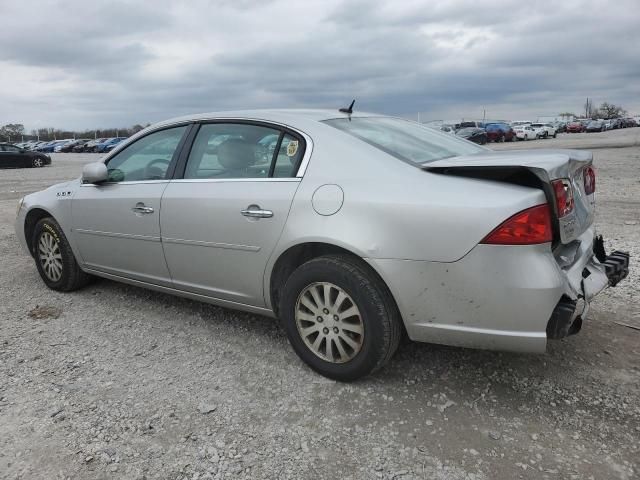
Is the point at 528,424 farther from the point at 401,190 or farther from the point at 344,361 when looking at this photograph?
the point at 401,190

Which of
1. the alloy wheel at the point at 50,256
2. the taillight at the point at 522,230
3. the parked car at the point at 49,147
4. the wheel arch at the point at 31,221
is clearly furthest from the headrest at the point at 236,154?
the parked car at the point at 49,147

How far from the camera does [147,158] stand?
4020 mm

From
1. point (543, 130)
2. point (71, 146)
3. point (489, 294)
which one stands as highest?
point (71, 146)

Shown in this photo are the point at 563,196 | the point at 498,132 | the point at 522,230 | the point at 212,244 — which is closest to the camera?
the point at 522,230

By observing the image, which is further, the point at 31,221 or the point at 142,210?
the point at 31,221

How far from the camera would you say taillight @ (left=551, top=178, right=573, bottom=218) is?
2471mm

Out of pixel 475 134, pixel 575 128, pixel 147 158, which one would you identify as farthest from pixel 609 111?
pixel 147 158

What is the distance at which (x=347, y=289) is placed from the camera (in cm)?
277

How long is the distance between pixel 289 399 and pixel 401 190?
127 cm

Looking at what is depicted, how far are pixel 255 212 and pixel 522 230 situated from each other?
147 centimetres

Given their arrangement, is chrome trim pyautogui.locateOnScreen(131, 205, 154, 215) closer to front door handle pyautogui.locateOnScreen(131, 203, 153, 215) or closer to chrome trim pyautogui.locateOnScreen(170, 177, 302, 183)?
front door handle pyautogui.locateOnScreen(131, 203, 153, 215)

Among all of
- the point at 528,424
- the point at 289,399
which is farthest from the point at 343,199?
the point at 528,424

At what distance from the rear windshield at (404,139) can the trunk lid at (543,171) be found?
7.4 inches

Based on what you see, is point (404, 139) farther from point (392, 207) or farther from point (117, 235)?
point (117, 235)
